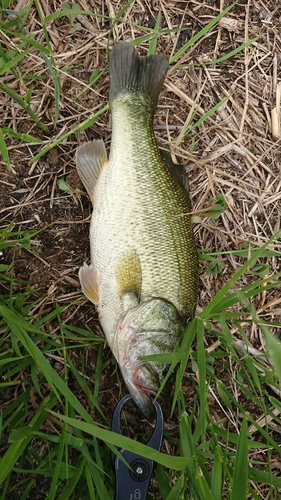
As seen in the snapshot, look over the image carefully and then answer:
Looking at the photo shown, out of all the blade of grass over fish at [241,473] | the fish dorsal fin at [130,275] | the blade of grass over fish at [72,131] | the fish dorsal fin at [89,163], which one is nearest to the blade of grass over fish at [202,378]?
the blade of grass over fish at [241,473]

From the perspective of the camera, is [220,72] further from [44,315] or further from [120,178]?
[44,315]

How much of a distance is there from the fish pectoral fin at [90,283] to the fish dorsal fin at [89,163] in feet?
1.46

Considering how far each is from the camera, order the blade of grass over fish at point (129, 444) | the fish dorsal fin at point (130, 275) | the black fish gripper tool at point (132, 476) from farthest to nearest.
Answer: the fish dorsal fin at point (130, 275), the black fish gripper tool at point (132, 476), the blade of grass over fish at point (129, 444)

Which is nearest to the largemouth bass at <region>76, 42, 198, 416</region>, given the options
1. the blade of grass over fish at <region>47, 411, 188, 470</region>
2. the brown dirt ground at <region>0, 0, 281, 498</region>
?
the brown dirt ground at <region>0, 0, 281, 498</region>

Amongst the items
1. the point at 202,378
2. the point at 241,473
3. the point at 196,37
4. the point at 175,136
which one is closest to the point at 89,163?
the point at 175,136

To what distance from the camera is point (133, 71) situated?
2.73 m

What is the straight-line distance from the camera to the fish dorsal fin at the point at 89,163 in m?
2.70

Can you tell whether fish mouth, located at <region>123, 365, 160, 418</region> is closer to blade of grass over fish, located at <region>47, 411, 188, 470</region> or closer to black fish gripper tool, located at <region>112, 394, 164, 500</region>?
black fish gripper tool, located at <region>112, 394, 164, 500</region>

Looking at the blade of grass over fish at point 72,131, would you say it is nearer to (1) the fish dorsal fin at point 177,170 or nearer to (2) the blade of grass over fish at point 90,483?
(1) the fish dorsal fin at point 177,170

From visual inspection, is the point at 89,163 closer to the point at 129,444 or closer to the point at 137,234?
the point at 137,234

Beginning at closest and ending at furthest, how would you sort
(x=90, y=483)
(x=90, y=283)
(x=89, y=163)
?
(x=90, y=483) → (x=90, y=283) → (x=89, y=163)

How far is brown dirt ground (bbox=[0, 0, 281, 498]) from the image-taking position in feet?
9.11

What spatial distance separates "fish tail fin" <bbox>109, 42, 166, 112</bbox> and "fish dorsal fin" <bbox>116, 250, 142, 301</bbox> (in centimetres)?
95

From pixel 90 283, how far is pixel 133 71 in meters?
1.29
